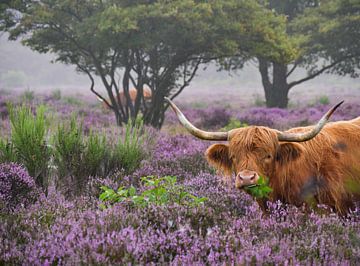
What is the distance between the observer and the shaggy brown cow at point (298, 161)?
12.0 feet

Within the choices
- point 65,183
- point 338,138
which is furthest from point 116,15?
point 338,138

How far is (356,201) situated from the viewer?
3.90m

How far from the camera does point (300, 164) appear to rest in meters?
3.87

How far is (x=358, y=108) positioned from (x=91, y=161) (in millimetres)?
12880

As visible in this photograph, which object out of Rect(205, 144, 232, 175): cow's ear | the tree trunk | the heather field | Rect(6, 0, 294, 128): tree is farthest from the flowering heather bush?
the tree trunk

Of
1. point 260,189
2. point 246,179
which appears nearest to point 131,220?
point 246,179

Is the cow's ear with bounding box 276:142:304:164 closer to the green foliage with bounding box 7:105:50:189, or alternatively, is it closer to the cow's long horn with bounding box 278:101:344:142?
the cow's long horn with bounding box 278:101:344:142

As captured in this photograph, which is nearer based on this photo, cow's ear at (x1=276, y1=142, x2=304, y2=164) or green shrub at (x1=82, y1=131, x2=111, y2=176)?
cow's ear at (x1=276, y1=142, x2=304, y2=164)

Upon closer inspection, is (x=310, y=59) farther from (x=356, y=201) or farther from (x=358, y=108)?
(x=356, y=201)

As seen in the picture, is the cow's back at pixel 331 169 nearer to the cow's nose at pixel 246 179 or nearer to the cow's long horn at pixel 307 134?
the cow's long horn at pixel 307 134

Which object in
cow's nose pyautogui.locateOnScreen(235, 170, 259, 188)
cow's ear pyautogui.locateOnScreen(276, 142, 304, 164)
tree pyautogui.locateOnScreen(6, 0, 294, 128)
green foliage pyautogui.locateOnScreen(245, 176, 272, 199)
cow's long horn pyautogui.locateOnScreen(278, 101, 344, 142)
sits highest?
tree pyautogui.locateOnScreen(6, 0, 294, 128)

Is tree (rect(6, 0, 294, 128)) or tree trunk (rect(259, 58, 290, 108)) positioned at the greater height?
tree (rect(6, 0, 294, 128))

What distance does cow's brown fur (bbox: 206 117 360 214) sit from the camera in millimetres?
3676

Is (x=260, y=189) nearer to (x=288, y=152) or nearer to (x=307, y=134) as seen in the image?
(x=288, y=152)
